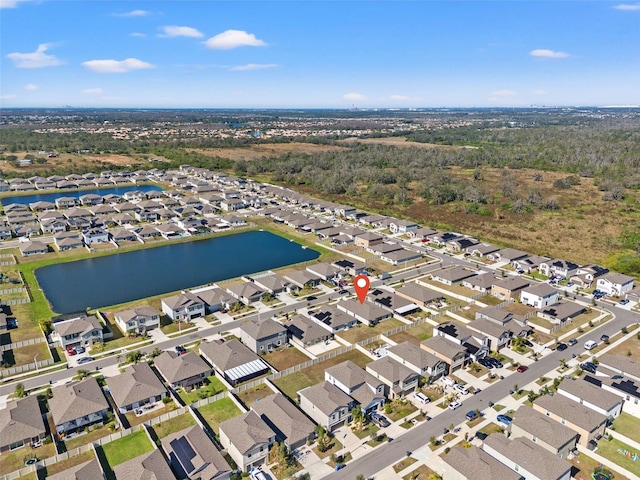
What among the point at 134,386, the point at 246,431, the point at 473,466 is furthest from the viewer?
the point at 134,386

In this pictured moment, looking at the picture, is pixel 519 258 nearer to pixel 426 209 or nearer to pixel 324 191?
pixel 426 209

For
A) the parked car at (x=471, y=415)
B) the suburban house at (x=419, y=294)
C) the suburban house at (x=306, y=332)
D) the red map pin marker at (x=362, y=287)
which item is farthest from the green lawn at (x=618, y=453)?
the red map pin marker at (x=362, y=287)

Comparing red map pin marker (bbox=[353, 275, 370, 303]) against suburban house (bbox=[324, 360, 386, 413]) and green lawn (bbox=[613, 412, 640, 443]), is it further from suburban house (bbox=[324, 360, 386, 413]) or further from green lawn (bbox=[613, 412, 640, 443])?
green lawn (bbox=[613, 412, 640, 443])

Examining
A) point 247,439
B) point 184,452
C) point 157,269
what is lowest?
point 184,452

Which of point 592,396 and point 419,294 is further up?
point 419,294

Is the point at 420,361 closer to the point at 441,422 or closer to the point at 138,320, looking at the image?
the point at 441,422

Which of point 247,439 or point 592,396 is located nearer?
point 247,439

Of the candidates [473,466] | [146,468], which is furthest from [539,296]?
[146,468]
